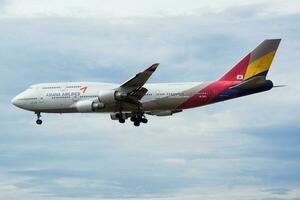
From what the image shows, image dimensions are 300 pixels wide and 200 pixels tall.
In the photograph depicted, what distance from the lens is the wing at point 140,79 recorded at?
96.1 metres

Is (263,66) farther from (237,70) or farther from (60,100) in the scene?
(60,100)

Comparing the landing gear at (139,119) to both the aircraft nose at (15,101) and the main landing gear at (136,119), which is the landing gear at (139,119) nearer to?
the main landing gear at (136,119)

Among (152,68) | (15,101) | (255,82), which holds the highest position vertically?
(15,101)

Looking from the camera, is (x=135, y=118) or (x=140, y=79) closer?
(x=140, y=79)

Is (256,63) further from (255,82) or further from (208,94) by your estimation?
(208,94)

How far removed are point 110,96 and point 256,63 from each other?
14.6 meters

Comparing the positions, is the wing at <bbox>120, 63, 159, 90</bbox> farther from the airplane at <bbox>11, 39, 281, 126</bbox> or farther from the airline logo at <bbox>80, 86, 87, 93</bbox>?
the airline logo at <bbox>80, 86, 87, 93</bbox>

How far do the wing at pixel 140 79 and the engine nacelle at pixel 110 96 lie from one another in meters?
0.96

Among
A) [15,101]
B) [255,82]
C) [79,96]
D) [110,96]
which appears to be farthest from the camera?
[15,101]

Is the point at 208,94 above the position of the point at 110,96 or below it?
below

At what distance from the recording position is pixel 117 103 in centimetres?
9906

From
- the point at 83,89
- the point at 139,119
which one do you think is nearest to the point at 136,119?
the point at 139,119

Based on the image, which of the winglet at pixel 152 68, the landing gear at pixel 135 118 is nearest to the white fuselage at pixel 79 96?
the landing gear at pixel 135 118

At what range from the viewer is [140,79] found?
97812 millimetres
